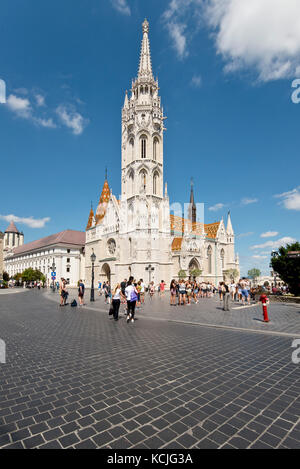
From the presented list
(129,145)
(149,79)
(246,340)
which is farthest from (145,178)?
(246,340)

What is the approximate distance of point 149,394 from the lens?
3.48 meters

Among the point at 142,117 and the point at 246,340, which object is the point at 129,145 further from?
the point at 246,340

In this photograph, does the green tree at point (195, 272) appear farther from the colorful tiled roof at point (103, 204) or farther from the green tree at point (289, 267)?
the colorful tiled roof at point (103, 204)

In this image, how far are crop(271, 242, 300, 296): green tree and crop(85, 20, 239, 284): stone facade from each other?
54.4ft

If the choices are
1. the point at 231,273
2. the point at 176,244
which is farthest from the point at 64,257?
the point at 231,273

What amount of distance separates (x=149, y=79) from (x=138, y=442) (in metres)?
50.8

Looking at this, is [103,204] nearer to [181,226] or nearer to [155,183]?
[155,183]

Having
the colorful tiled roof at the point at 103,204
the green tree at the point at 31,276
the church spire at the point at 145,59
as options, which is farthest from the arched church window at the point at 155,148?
the green tree at the point at 31,276

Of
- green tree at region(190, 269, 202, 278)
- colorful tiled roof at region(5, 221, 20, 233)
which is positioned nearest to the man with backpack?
green tree at region(190, 269, 202, 278)

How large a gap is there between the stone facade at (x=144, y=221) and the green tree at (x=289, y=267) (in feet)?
54.4

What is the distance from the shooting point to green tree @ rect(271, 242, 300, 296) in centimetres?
2039

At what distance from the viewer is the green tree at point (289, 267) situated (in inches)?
803

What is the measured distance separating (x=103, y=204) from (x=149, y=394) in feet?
156

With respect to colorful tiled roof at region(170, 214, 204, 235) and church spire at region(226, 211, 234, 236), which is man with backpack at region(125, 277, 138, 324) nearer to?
colorful tiled roof at region(170, 214, 204, 235)
